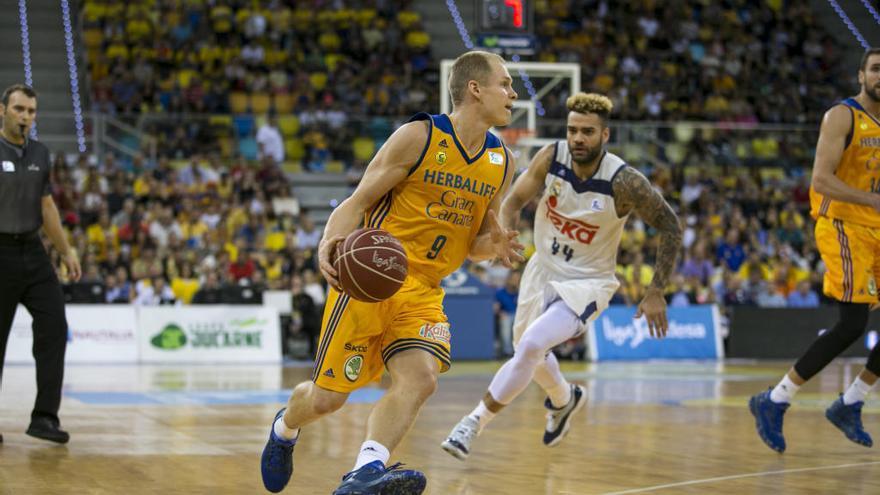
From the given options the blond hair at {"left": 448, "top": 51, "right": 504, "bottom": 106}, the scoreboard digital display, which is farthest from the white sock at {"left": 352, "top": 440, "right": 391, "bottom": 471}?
the scoreboard digital display

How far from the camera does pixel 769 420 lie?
26.3 ft

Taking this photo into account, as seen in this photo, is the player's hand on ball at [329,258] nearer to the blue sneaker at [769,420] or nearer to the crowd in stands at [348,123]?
the blue sneaker at [769,420]

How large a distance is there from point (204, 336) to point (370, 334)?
12.7 meters

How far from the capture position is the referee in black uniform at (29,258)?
7992 mm

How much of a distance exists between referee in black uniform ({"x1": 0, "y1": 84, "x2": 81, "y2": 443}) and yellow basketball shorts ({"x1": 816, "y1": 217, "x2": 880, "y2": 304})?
4.94 metres

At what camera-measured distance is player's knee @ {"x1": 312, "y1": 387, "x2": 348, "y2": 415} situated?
18.1 ft

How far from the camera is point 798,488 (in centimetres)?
650

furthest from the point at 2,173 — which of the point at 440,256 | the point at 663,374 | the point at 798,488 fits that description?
the point at 663,374

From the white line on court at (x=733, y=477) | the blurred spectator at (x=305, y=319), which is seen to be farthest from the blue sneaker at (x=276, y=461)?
the blurred spectator at (x=305, y=319)

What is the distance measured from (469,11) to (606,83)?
12.1ft

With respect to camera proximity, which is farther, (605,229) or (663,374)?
(663,374)

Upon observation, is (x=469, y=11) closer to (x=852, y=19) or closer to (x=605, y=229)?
(x=852, y=19)

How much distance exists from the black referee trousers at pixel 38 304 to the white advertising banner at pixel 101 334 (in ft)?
30.6

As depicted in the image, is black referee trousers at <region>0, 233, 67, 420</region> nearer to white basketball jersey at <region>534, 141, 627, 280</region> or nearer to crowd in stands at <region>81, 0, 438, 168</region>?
white basketball jersey at <region>534, 141, 627, 280</region>
